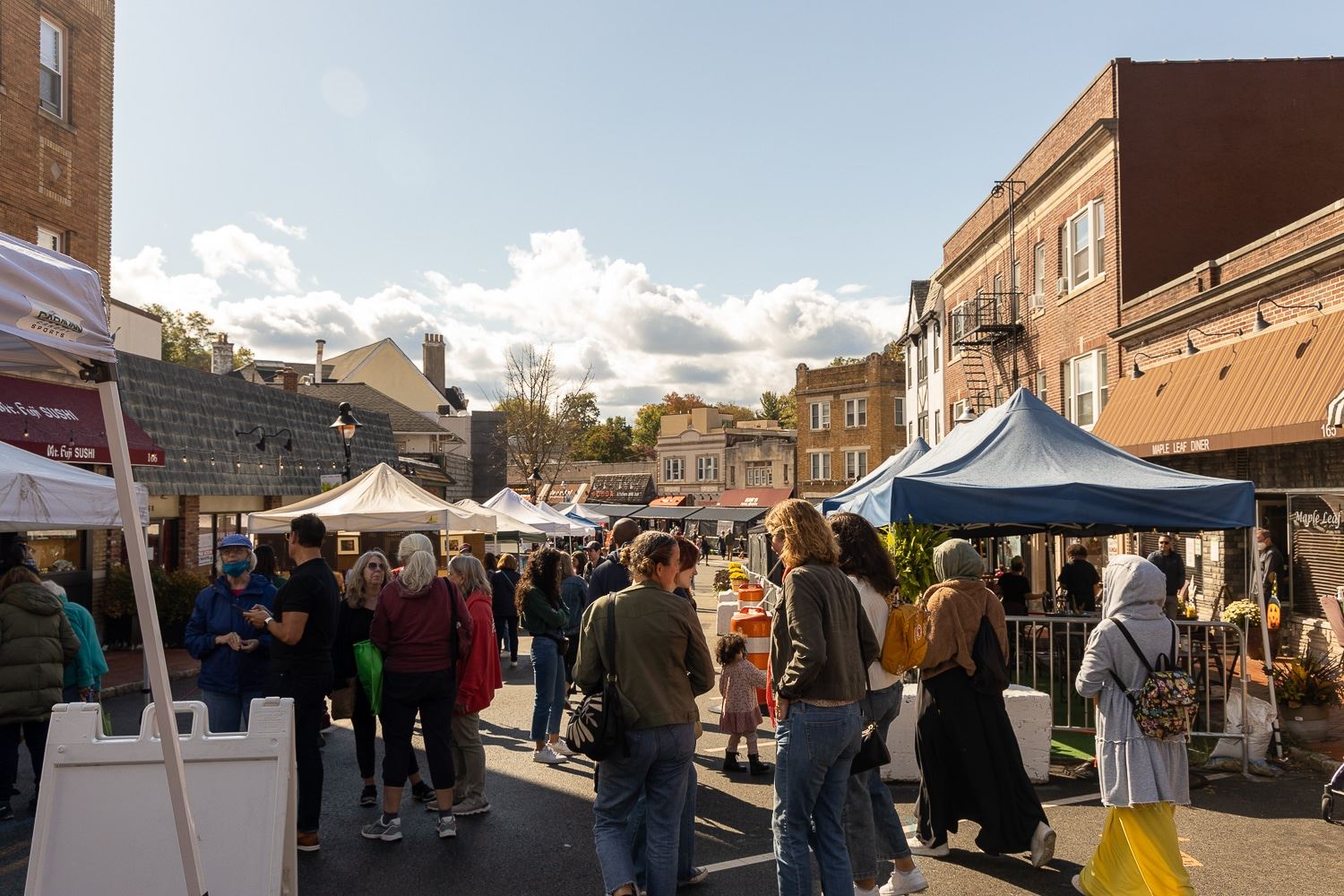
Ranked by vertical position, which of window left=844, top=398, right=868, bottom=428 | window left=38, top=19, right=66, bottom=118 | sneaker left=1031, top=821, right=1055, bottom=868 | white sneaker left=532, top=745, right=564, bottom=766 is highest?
window left=38, top=19, right=66, bottom=118

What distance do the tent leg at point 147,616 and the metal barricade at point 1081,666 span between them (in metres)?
5.03

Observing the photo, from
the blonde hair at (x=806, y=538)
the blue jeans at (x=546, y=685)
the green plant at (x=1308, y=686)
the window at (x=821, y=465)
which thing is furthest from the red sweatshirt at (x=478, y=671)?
the window at (x=821, y=465)

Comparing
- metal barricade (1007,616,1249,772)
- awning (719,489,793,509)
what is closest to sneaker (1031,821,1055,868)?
metal barricade (1007,616,1249,772)

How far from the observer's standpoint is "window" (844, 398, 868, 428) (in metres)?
53.8

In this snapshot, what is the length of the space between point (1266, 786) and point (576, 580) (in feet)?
19.9

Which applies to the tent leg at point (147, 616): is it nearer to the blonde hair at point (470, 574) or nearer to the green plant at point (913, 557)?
the blonde hair at point (470, 574)

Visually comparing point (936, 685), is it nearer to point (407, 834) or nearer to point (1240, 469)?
point (407, 834)

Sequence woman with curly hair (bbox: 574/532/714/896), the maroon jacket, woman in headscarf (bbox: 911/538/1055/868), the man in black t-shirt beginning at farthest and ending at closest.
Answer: the maroon jacket < the man in black t-shirt < woman in headscarf (bbox: 911/538/1055/868) < woman with curly hair (bbox: 574/532/714/896)

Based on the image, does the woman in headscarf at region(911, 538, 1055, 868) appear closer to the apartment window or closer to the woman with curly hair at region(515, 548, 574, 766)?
the woman with curly hair at region(515, 548, 574, 766)

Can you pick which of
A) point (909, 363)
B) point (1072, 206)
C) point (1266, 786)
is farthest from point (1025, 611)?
point (909, 363)

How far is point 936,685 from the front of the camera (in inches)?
239

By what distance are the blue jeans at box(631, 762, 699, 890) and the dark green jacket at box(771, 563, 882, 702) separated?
34.6 inches

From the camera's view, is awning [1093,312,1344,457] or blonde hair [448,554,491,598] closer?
blonde hair [448,554,491,598]

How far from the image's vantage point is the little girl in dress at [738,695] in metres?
7.96
